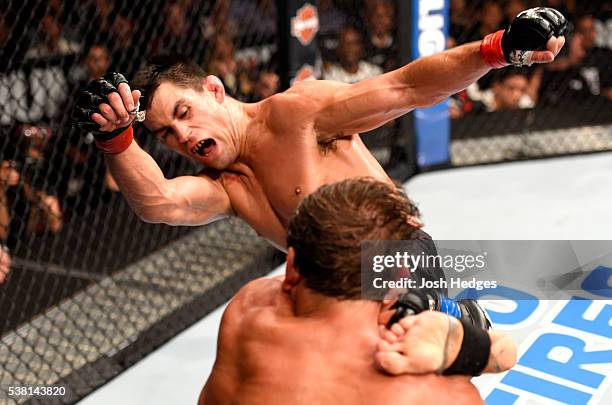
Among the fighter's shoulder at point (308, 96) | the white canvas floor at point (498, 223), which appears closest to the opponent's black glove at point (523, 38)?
the fighter's shoulder at point (308, 96)

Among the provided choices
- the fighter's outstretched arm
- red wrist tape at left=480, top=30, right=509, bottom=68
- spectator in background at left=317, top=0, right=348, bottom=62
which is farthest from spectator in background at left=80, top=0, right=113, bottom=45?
red wrist tape at left=480, top=30, right=509, bottom=68

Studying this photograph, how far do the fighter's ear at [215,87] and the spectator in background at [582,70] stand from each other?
289 cm

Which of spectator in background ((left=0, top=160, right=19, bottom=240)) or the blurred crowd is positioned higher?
the blurred crowd

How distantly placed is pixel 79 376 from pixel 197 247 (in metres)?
0.87

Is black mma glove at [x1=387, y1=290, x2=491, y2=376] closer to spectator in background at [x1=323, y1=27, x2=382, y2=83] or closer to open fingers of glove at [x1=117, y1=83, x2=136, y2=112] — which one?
open fingers of glove at [x1=117, y1=83, x2=136, y2=112]

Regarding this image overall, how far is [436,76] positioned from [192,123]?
498 mm

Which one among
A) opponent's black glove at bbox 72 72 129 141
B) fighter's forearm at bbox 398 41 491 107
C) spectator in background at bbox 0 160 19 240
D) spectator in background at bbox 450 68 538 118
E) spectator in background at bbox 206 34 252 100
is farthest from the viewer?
spectator in background at bbox 450 68 538 118

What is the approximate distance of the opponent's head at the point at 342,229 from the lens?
3.58ft

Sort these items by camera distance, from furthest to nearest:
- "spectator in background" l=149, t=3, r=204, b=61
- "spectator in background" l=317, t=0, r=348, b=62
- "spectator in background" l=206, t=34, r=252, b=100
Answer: "spectator in background" l=317, t=0, r=348, b=62
"spectator in background" l=206, t=34, r=252, b=100
"spectator in background" l=149, t=3, r=204, b=61

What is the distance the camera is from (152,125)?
64.6 inches

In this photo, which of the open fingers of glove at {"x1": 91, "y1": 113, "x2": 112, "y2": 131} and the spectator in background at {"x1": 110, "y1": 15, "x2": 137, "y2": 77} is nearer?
the open fingers of glove at {"x1": 91, "y1": 113, "x2": 112, "y2": 131}

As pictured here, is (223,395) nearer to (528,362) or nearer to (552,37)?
(552,37)

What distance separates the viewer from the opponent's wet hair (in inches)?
63.8

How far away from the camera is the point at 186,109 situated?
1.65 m
